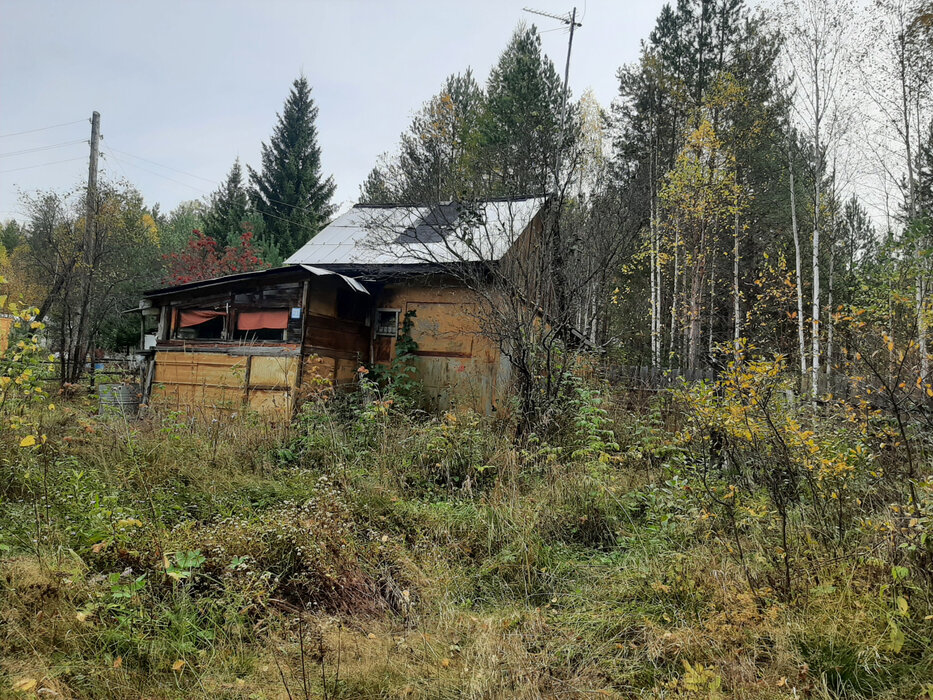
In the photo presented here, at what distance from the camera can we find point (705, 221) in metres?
15.7

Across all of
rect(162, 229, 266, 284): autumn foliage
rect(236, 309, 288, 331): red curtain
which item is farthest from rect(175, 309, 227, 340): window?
rect(162, 229, 266, 284): autumn foliage

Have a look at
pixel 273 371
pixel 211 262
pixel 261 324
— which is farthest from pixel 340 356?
pixel 211 262

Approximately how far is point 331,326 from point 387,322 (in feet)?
4.49

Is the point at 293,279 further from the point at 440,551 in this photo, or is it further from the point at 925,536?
the point at 925,536

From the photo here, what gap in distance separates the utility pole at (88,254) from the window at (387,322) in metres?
7.32

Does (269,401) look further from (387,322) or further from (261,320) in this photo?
(387,322)

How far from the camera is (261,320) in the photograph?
1110cm

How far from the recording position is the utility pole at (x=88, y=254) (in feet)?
44.7

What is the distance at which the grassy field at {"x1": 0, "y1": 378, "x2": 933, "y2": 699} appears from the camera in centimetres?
290

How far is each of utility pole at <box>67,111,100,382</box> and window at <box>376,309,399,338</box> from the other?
24.0 ft

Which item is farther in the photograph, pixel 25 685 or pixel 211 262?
pixel 211 262

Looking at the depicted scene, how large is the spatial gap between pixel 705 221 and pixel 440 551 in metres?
14.0

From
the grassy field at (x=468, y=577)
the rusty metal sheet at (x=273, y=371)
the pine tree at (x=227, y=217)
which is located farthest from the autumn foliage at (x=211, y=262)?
the grassy field at (x=468, y=577)

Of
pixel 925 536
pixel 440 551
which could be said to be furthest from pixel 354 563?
pixel 925 536
